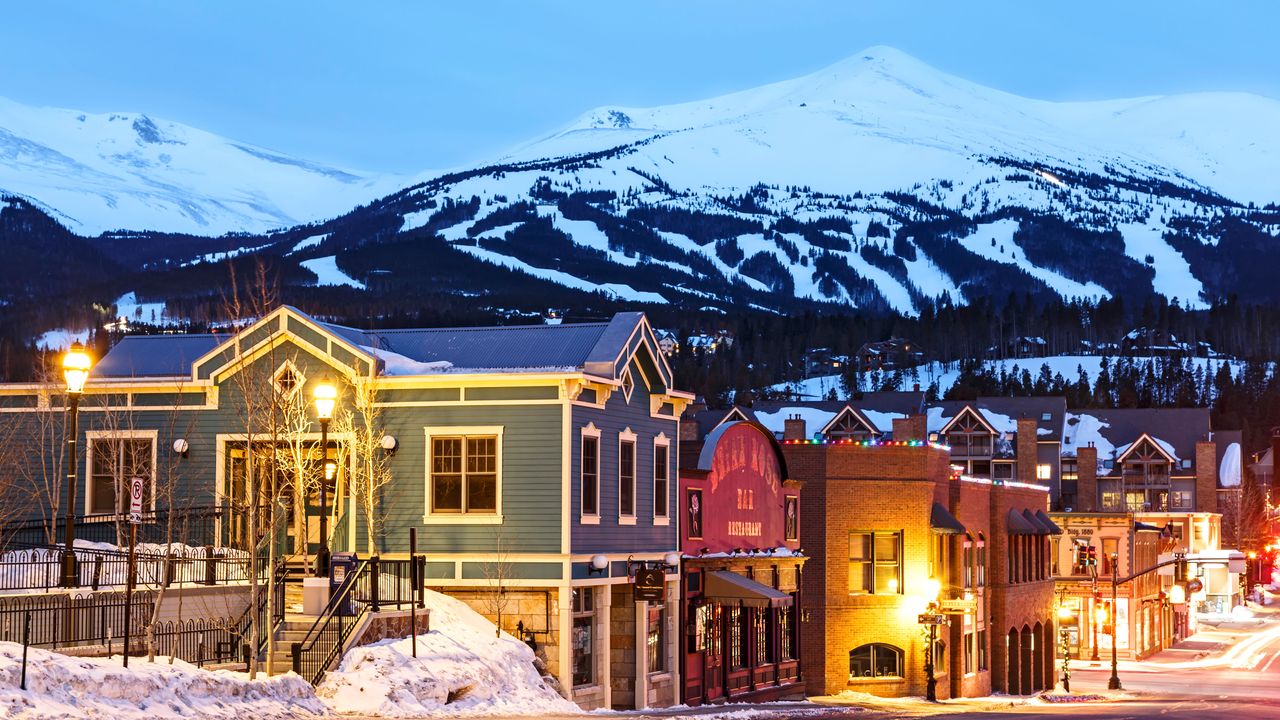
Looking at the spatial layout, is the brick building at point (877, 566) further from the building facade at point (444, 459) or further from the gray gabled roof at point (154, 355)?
the gray gabled roof at point (154, 355)

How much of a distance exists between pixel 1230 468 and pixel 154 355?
120 meters

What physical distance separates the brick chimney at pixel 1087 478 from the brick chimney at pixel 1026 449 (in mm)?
3891

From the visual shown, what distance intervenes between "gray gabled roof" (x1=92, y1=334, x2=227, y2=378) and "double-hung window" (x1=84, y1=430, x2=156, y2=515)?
2006mm

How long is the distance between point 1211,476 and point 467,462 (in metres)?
112

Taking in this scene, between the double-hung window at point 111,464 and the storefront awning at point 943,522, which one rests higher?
the double-hung window at point 111,464

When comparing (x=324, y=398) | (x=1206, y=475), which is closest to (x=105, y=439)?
(x=324, y=398)

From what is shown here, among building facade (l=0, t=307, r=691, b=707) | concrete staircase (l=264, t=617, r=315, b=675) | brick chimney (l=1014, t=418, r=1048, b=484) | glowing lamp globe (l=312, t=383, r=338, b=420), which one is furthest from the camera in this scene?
brick chimney (l=1014, t=418, r=1048, b=484)

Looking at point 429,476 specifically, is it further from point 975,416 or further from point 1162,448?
point 1162,448

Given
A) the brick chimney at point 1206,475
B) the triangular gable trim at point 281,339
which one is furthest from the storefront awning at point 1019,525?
the brick chimney at point 1206,475

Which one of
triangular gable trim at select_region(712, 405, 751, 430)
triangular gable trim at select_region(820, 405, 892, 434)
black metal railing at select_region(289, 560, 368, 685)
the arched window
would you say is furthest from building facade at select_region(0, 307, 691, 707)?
triangular gable trim at select_region(820, 405, 892, 434)

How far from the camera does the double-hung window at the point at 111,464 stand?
38.5 m

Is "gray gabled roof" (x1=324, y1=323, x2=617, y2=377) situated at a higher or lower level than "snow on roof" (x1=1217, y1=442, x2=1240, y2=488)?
higher

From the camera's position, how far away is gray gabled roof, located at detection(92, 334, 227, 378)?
41531 mm

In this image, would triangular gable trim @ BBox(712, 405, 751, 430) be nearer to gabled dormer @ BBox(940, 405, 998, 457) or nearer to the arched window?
the arched window
